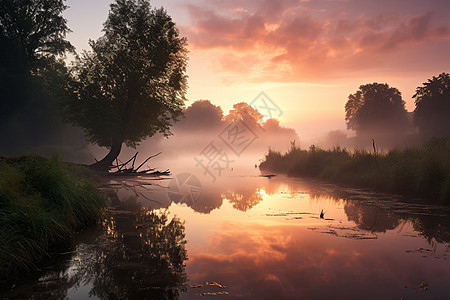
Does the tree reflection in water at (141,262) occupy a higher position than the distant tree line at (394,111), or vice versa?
the distant tree line at (394,111)

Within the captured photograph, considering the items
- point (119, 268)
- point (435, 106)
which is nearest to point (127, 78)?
point (119, 268)

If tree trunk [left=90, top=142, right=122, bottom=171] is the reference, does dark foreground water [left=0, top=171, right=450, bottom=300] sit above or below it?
below

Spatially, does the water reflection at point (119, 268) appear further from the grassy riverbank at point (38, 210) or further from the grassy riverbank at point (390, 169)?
the grassy riverbank at point (390, 169)

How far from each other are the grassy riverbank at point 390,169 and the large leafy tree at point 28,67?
24.2 m

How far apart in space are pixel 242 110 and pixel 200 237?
10788 centimetres

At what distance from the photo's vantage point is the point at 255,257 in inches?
265

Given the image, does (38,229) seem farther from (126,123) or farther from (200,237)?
(126,123)

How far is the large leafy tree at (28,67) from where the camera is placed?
32625mm

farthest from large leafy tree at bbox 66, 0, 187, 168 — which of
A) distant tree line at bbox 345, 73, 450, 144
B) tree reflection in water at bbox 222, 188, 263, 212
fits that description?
distant tree line at bbox 345, 73, 450, 144

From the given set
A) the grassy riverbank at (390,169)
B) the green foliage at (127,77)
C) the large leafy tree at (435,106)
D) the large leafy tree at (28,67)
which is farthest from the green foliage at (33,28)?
the large leafy tree at (435,106)

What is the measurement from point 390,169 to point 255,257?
13.3 metres

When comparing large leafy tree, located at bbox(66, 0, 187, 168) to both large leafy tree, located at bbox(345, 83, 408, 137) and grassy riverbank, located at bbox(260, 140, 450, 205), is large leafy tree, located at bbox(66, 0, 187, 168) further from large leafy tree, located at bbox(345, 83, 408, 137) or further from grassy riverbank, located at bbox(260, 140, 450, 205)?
large leafy tree, located at bbox(345, 83, 408, 137)

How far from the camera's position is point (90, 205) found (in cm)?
920

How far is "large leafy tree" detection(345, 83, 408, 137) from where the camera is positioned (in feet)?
237
